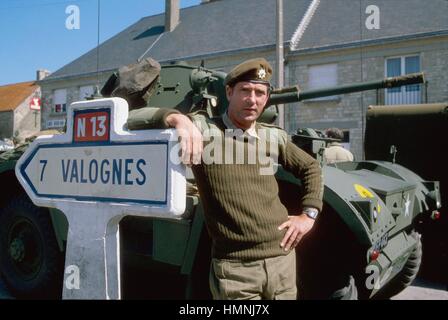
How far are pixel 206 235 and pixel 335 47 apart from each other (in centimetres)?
1615

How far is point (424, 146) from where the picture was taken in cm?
555

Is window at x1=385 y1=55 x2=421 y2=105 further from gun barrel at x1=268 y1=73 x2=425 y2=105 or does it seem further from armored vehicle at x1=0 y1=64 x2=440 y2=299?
armored vehicle at x1=0 y1=64 x2=440 y2=299

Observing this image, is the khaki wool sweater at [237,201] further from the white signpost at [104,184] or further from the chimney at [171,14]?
the chimney at [171,14]

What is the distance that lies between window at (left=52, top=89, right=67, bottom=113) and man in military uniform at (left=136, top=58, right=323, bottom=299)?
2576 cm

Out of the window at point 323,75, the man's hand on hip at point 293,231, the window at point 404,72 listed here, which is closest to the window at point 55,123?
the window at point 323,75

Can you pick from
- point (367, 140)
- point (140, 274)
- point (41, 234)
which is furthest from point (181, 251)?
point (367, 140)

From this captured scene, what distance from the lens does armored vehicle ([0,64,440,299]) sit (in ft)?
9.55

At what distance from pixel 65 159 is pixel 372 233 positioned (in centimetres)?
173

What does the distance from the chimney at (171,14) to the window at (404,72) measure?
12.3m

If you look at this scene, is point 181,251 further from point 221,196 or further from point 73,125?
point 73,125

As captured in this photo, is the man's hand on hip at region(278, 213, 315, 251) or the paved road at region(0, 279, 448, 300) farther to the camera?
the paved road at region(0, 279, 448, 300)

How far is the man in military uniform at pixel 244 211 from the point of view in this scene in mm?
2074

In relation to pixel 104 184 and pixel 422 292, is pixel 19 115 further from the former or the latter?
pixel 104 184

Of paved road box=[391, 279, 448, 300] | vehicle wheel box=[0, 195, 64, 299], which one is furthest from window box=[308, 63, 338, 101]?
vehicle wheel box=[0, 195, 64, 299]
